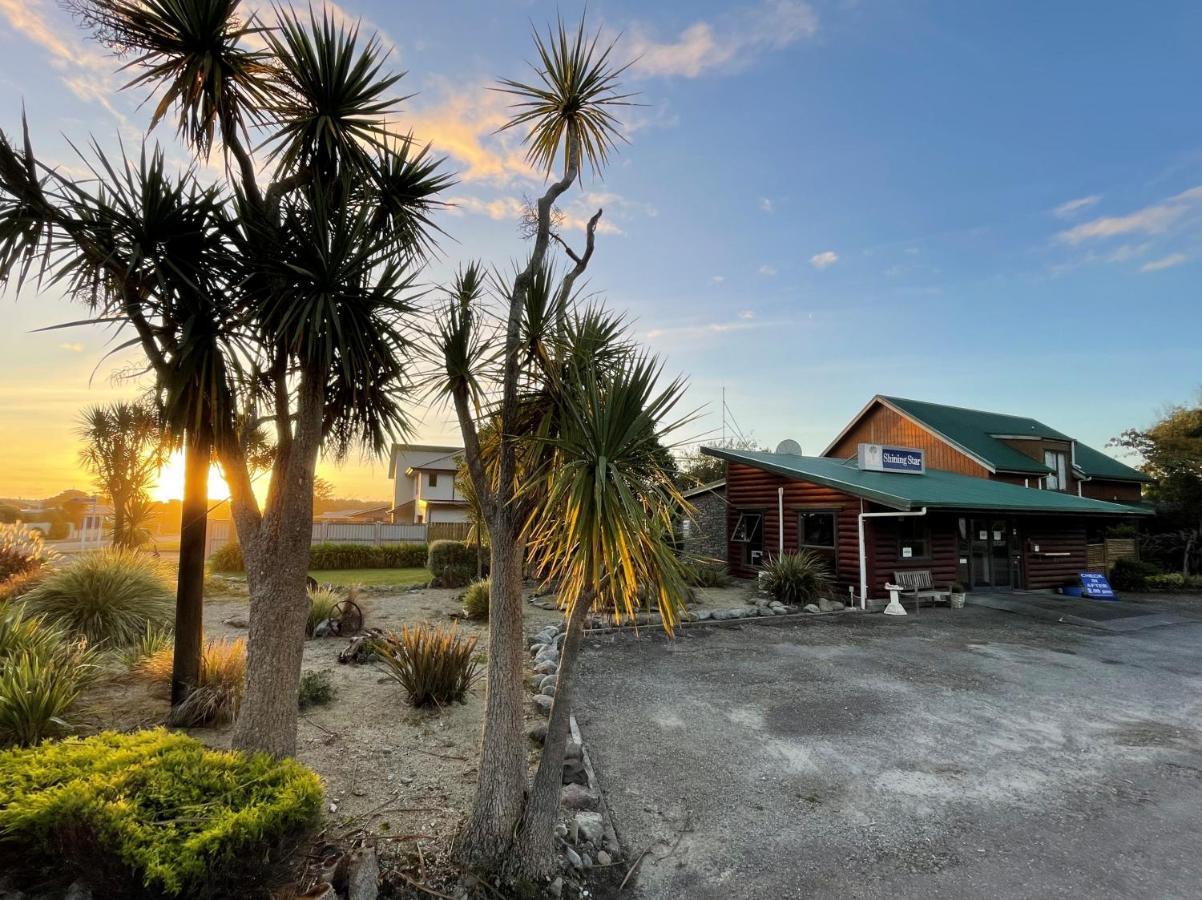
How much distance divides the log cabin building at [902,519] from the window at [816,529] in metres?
0.03

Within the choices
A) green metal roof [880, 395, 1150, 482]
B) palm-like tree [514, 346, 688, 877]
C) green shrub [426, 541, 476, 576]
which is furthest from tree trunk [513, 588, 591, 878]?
green metal roof [880, 395, 1150, 482]

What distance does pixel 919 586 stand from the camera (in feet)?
42.0

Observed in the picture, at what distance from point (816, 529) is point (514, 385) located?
12947 mm

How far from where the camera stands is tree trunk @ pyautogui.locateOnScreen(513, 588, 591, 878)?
2.88 meters

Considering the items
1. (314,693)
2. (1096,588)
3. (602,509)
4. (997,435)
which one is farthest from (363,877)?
(997,435)

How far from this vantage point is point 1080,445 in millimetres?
28125

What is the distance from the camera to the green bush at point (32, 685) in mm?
3693

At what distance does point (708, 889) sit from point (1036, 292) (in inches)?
710

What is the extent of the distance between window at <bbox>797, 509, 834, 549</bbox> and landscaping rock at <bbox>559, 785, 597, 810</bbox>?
38.1ft

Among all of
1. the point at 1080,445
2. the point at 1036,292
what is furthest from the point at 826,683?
the point at 1080,445

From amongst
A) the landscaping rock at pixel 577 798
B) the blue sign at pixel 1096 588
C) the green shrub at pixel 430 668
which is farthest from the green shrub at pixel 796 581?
the landscaping rock at pixel 577 798

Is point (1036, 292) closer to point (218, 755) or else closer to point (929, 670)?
point (929, 670)

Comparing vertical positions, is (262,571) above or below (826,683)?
above

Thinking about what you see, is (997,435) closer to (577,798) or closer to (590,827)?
(577,798)
